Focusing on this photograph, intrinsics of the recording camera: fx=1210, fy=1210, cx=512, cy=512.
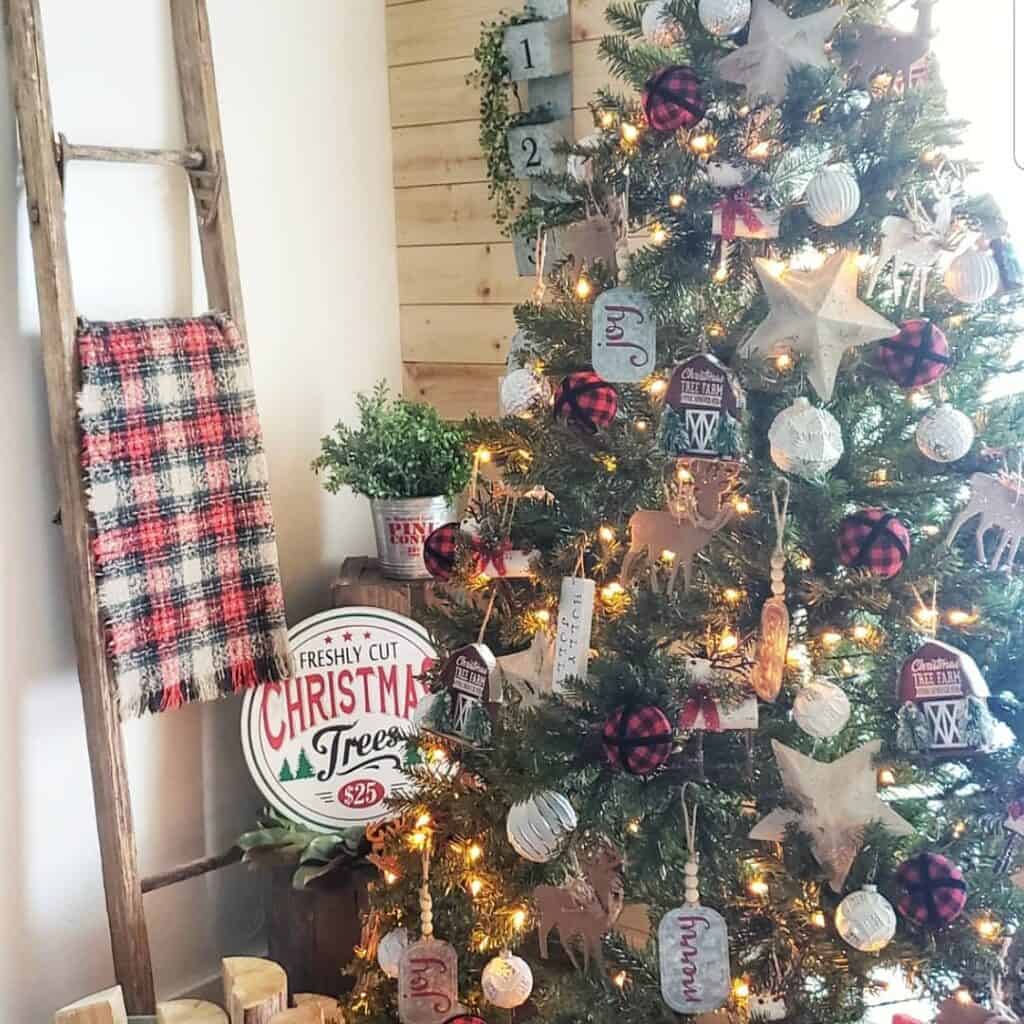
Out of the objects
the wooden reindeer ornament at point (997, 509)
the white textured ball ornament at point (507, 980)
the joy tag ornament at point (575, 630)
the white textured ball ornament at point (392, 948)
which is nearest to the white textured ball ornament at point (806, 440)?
the wooden reindeer ornament at point (997, 509)

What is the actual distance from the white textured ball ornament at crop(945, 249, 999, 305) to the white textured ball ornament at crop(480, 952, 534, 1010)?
0.95 meters

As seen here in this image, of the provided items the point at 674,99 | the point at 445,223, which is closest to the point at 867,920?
the point at 674,99

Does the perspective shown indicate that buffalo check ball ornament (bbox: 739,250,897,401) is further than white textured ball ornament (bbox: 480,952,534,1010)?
No

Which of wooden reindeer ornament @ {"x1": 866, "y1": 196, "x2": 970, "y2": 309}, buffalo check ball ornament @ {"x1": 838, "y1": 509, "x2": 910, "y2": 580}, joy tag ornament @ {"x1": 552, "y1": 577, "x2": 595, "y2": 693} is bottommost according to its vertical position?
joy tag ornament @ {"x1": 552, "y1": 577, "x2": 595, "y2": 693}

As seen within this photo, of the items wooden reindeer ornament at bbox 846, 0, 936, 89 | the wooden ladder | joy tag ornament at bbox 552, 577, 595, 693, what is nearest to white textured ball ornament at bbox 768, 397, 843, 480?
joy tag ornament at bbox 552, 577, 595, 693

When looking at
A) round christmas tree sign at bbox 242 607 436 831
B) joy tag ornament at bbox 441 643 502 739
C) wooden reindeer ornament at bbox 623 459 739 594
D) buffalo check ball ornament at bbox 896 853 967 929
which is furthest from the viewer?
round christmas tree sign at bbox 242 607 436 831

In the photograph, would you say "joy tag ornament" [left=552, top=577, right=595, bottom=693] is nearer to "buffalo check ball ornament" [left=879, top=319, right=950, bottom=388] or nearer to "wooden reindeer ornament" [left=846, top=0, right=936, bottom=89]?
"buffalo check ball ornament" [left=879, top=319, right=950, bottom=388]

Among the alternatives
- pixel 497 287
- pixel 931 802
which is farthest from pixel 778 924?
pixel 497 287

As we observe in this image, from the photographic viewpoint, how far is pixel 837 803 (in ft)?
4.31

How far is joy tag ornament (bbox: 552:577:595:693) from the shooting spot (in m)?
1.40

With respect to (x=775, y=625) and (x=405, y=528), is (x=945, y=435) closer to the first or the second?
(x=775, y=625)

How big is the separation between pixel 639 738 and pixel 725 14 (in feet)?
2.61

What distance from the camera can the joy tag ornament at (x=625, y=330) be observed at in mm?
1373

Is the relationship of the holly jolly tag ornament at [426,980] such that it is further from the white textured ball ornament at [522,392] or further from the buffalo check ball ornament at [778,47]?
the buffalo check ball ornament at [778,47]
